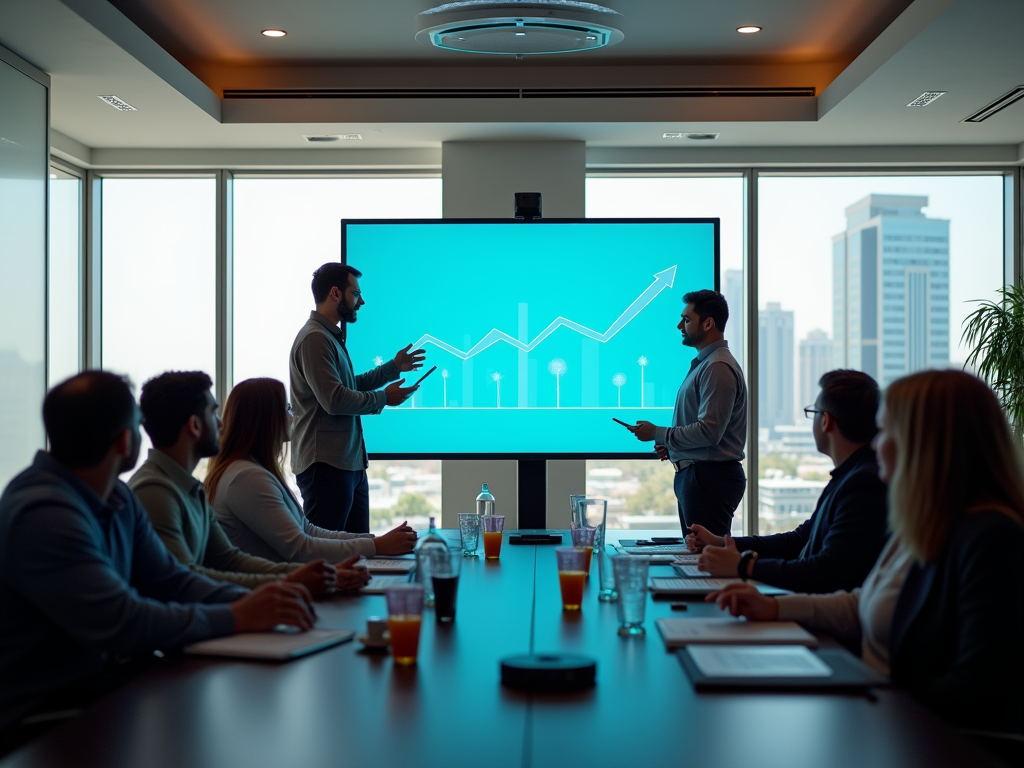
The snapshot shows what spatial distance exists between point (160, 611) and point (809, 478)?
5361 mm

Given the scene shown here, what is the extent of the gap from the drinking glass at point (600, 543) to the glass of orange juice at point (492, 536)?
299 mm

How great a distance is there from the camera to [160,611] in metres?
1.72

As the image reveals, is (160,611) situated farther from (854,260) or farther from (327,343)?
(854,260)

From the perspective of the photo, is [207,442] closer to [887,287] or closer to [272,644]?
[272,644]

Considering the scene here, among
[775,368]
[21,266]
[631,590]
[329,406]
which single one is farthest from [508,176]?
[631,590]

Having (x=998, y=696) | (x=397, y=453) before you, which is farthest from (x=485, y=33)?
(x=998, y=696)

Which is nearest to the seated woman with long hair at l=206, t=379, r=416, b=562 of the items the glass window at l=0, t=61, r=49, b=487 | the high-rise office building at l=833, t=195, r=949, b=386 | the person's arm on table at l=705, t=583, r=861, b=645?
the person's arm on table at l=705, t=583, r=861, b=645

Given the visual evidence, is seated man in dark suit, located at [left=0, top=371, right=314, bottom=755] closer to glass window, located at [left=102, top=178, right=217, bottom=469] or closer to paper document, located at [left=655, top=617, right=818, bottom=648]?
paper document, located at [left=655, top=617, right=818, bottom=648]

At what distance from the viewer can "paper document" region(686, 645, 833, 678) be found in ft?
5.08

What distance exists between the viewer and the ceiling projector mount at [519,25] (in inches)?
168

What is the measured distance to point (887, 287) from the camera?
6.38 metres

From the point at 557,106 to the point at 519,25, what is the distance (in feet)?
4.26

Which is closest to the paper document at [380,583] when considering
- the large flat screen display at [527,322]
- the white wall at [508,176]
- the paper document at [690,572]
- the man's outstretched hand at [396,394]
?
the paper document at [690,572]

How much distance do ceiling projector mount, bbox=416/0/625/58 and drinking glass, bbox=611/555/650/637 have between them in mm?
3106
